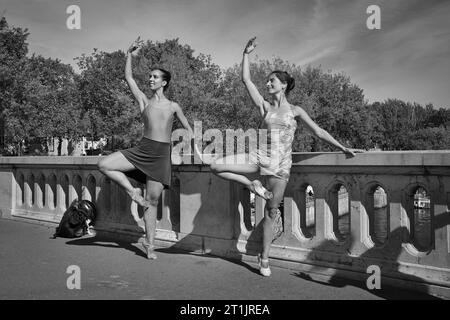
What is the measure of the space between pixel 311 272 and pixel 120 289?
1.98 metres

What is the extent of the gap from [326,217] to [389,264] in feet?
2.67

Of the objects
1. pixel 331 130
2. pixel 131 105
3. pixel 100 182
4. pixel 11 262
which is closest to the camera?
pixel 11 262

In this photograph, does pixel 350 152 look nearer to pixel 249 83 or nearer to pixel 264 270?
pixel 249 83

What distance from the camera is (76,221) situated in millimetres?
6648

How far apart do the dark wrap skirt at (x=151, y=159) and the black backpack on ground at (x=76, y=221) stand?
1835 millimetres

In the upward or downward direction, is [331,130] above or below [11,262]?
above

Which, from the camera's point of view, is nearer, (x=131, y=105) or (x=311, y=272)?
(x=311, y=272)

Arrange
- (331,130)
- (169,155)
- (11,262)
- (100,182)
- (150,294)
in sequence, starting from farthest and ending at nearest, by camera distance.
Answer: (331,130)
(100,182)
(169,155)
(11,262)
(150,294)

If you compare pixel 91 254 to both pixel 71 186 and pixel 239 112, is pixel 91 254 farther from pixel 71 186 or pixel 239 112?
pixel 239 112

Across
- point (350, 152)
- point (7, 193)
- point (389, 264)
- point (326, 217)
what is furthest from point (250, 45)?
point (7, 193)

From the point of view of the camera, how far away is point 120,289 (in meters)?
4.02

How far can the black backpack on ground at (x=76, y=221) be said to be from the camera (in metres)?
6.55
